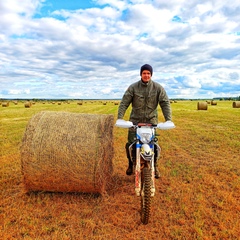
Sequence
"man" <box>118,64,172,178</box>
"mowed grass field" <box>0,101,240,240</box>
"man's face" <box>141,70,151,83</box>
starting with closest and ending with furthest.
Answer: "mowed grass field" <box>0,101,240,240</box>
"man's face" <box>141,70,151,83</box>
"man" <box>118,64,172,178</box>

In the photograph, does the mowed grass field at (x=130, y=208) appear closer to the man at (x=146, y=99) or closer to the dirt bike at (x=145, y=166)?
the dirt bike at (x=145, y=166)

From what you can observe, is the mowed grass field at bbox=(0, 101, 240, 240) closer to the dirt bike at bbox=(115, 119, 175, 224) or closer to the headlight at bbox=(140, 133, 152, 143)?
the dirt bike at bbox=(115, 119, 175, 224)

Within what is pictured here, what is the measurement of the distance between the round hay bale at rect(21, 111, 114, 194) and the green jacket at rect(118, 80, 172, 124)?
2.82 ft

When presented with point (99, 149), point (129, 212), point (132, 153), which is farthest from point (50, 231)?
point (132, 153)

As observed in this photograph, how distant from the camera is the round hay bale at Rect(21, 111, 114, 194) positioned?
545 cm

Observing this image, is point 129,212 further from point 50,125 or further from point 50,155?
point 50,125

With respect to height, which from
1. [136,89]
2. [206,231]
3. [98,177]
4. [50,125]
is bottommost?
[206,231]

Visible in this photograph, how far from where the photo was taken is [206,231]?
436 cm

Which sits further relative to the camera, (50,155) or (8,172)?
(8,172)

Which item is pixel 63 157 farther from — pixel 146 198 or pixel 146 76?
pixel 146 76

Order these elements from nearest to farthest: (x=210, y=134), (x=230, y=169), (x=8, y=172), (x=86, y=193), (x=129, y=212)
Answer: (x=129, y=212), (x=86, y=193), (x=8, y=172), (x=230, y=169), (x=210, y=134)

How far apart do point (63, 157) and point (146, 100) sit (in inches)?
80.9

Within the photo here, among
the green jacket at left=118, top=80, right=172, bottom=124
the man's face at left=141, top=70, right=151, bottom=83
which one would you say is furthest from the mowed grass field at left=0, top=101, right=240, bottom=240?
the man's face at left=141, top=70, right=151, bottom=83

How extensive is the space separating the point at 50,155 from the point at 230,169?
200 inches
